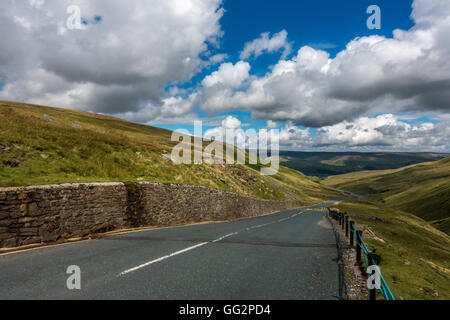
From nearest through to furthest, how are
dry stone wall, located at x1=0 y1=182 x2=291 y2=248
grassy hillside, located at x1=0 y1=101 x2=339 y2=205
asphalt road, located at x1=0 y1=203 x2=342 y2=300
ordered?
asphalt road, located at x1=0 y1=203 x2=342 y2=300, dry stone wall, located at x1=0 y1=182 x2=291 y2=248, grassy hillside, located at x1=0 y1=101 x2=339 y2=205

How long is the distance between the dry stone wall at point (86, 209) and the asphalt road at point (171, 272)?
Result: 45.5 inches

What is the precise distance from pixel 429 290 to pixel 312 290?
5661 millimetres

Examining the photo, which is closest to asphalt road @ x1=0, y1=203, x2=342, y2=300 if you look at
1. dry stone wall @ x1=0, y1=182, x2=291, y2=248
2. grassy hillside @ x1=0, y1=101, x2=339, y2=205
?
dry stone wall @ x1=0, y1=182, x2=291, y2=248

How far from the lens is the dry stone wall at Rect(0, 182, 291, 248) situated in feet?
30.5

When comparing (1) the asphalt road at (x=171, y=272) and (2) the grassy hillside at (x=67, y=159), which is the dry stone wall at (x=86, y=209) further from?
(2) the grassy hillside at (x=67, y=159)

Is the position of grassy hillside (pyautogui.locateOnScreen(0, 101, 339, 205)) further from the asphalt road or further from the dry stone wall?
the asphalt road

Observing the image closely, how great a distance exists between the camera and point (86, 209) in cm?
1202

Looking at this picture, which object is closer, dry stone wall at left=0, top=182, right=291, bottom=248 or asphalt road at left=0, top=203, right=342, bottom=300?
asphalt road at left=0, top=203, right=342, bottom=300

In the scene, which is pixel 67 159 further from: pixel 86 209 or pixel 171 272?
pixel 171 272

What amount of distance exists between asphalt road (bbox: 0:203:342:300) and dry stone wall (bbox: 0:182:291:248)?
116 centimetres

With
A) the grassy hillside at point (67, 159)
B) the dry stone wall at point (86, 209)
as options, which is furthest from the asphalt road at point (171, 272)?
the grassy hillside at point (67, 159)

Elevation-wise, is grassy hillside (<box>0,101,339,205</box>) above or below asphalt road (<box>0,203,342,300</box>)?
above
